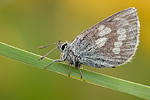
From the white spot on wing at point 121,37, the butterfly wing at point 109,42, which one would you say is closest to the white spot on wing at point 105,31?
the butterfly wing at point 109,42

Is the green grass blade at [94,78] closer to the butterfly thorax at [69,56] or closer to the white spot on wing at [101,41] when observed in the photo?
the butterfly thorax at [69,56]

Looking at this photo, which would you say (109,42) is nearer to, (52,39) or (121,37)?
(121,37)

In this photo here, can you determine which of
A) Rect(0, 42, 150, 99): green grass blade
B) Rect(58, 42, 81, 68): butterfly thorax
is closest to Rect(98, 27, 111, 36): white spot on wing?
Rect(58, 42, 81, 68): butterfly thorax

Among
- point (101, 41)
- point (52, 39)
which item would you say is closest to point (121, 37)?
point (101, 41)

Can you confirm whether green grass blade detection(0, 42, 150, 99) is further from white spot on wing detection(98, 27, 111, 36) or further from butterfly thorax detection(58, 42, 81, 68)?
white spot on wing detection(98, 27, 111, 36)

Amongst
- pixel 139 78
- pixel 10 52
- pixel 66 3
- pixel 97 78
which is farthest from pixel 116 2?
pixel 10 52

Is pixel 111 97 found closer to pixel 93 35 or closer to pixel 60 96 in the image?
pixel 60 96
